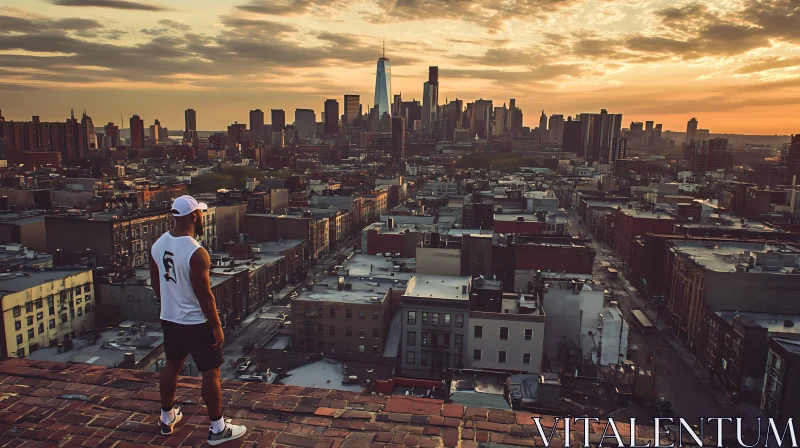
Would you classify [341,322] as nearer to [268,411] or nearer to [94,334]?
[94,334]

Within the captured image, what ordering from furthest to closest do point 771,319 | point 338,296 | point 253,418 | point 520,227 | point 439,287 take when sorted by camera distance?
point 520,227
point 439,287
point 338,296
point 771,319
point 253,418

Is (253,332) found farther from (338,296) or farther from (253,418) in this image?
(253,418)

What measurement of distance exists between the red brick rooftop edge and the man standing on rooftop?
401 mm

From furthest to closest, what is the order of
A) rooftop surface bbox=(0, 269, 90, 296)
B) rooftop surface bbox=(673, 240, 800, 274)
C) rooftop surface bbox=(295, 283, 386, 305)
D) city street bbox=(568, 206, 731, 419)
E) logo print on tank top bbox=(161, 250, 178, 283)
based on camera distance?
1. rooftop surface bbox=(673, 240, 800, 274)
2. rooftop surface bbox=(295, 283, 386, 305)
3. rooftop surface bbox=(0, 269, 90, 296)
4. city street bbox=(568, 206, 731, 419)
5. logo print on tank top bbox=(161, 250, 178, 283)

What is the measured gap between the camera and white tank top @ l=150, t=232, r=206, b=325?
6.53 metres

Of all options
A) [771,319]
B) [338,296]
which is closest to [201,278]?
[338,296]

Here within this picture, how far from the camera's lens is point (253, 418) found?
7.27 metres

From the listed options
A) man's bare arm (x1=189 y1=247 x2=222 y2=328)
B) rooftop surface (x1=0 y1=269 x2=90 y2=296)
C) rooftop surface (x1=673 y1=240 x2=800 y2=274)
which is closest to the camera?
man's bare arm (x1=189 y1=247 x2=222 y2=328)

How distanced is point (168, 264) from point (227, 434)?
224 cm

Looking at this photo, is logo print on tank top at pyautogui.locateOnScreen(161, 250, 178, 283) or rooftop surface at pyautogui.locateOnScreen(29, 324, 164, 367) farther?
rooftop surface at pyautogui.locateOnScreen(29, 324, 164, 367)

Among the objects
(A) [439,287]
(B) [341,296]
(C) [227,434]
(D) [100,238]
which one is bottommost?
(B) [341,296]

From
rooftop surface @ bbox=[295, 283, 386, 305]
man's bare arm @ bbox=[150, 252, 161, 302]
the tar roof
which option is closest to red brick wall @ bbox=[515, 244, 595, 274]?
rooftop surface @ bbox=[295, 283, 386, 305]

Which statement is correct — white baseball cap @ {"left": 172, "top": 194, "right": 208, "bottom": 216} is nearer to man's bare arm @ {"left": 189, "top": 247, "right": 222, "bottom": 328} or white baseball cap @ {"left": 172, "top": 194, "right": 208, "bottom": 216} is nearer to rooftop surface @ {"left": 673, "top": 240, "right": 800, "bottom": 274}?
man's bare arm @ {"left": 189, "top": 247, "right": 222, "bottom": 328}

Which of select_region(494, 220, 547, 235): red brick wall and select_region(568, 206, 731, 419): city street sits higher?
select_region(494, 220, 547, 235): red brick wall
